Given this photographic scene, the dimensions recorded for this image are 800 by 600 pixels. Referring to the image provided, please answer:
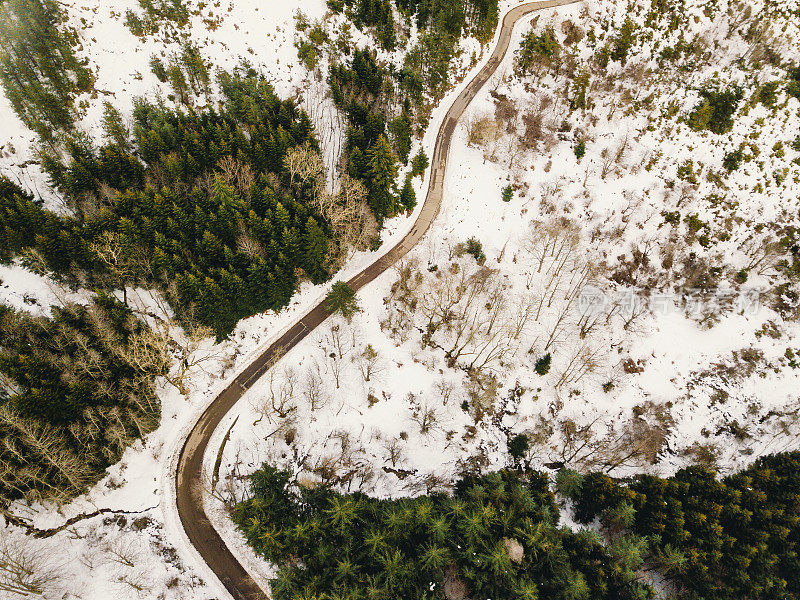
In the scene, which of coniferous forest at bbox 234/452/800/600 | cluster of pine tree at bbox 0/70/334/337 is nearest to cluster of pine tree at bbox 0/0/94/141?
cluster of pine tree at bbox 0/70/334/337

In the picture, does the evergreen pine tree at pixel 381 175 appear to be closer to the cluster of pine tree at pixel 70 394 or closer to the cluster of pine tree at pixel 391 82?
the cluster of pine tree at pixel 391 82

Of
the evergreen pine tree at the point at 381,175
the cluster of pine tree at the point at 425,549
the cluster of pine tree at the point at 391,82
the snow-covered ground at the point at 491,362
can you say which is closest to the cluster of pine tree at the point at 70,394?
the snow-covered ground at the point at 491,362

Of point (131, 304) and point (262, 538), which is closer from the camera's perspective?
point (262, 538)

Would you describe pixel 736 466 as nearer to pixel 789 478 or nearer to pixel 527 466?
pixel 789 478

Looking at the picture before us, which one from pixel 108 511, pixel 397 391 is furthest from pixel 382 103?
pixel 108 511

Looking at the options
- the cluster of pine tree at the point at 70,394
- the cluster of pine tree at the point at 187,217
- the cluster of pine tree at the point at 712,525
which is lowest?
the cluster of pine tree at the point at 712,525

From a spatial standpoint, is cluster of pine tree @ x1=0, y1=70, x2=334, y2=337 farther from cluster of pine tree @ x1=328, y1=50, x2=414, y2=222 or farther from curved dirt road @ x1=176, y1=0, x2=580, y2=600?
cluster of pine tree @ x1=328, y1=50, x2=414, y2=222
